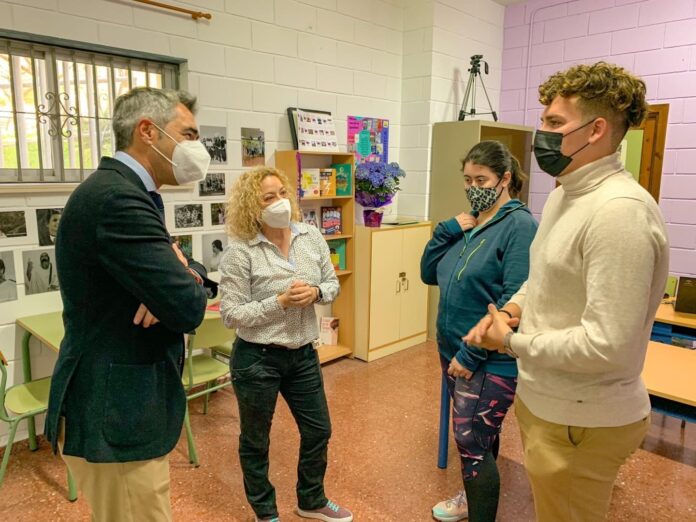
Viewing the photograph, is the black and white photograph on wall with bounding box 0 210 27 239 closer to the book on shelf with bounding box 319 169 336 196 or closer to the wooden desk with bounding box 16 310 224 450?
the wooden desk with bounding box 16 310 224 450

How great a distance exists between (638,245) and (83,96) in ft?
9.51

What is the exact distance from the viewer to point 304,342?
1.99 metres

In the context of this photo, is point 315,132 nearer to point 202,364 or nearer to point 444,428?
point 202,364

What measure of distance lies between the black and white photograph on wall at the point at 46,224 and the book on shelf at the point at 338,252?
75.8 inches

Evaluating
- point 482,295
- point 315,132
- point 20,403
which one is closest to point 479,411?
point 482,295

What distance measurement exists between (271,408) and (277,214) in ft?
2.46

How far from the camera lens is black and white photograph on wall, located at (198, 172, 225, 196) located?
3381 mm

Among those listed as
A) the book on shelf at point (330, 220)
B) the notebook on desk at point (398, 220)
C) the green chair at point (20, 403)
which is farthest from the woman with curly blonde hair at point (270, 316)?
the notebook on desk at point (398, 220)

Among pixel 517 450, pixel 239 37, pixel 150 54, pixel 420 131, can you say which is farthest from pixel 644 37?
pixel 150 54

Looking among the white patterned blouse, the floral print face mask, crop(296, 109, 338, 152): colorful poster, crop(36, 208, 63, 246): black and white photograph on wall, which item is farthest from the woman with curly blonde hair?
crop(296, 109, 338, 152): colorful poster

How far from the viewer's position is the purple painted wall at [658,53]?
4.00m

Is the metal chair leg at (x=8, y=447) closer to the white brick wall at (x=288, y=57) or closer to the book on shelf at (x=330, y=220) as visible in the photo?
the white brick wall at (x=288, y=57)

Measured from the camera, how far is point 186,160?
1449 mm

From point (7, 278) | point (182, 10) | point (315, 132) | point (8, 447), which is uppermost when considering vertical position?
point (182, 10)
